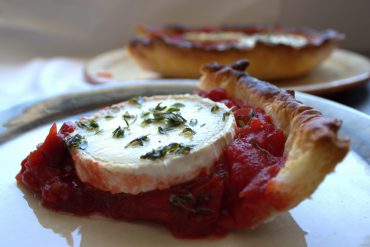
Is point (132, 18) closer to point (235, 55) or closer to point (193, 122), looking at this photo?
point (235, 55)

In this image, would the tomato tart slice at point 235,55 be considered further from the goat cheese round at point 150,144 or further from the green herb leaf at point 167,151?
the green herb leaf at point 167,151

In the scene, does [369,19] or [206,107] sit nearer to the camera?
[206,107]

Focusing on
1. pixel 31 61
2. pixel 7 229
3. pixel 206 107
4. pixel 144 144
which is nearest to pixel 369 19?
pixel 31 61

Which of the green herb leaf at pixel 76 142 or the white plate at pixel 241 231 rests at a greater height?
the green herb leaf at pixel 76 142

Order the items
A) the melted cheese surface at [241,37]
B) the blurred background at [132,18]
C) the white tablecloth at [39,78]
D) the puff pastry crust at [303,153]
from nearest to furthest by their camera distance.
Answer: the puff pastry crust at [303,153]
the white tablecloth at [39,78]
the melted cheese surface at [241,37]
the blurred background at [132,18]

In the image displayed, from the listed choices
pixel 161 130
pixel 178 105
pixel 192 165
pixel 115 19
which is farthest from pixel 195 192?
pixel 115 19

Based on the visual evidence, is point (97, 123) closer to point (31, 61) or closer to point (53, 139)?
point (53, 139)

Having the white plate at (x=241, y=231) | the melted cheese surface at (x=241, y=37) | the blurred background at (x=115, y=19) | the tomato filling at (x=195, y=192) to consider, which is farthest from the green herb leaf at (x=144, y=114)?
the blurred background at (x=115, y=19)
